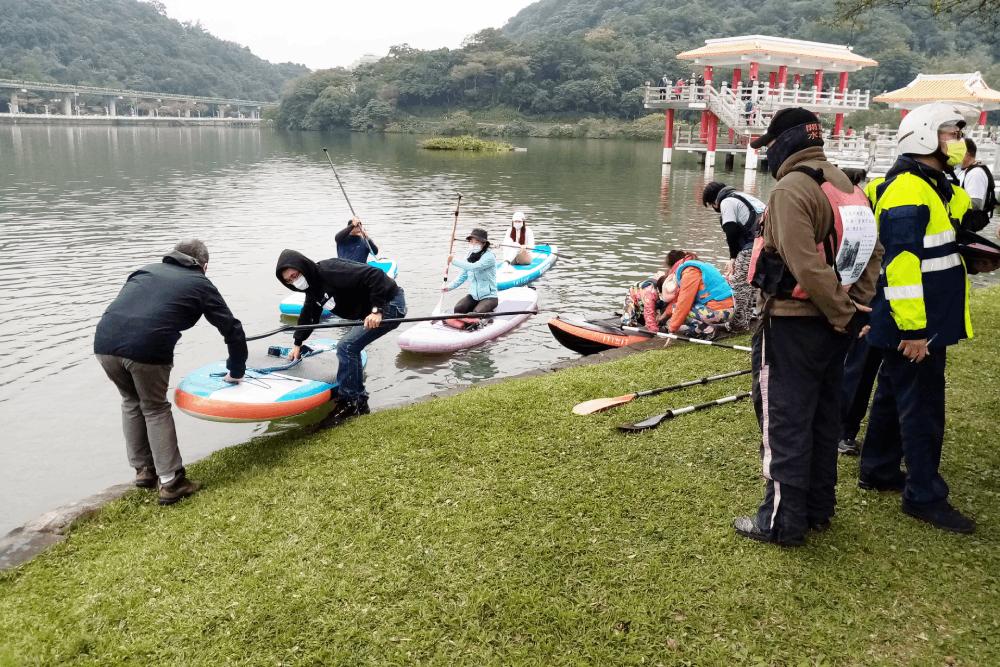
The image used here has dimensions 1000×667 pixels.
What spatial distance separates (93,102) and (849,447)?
133m

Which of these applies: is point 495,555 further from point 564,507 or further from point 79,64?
point 79,64

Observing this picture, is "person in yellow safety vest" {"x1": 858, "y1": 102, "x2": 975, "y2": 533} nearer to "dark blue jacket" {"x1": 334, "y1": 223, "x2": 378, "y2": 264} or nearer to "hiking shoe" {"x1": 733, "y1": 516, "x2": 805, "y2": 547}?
"hiking shoe" {"x1": 733, "y1": 516, "x2": 805, "y2": 547}

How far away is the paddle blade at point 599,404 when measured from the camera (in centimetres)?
585

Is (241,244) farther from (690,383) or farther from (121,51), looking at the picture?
(121,51)

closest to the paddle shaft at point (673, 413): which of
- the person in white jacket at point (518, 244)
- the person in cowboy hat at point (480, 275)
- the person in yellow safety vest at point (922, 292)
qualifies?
the person in yellow safety vest at point (922, 292)

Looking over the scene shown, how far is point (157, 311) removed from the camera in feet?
16.6

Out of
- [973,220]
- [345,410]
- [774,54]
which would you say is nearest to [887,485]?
→ [973,220]

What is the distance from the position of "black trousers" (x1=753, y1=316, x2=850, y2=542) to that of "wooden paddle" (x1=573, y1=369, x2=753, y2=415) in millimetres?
2124

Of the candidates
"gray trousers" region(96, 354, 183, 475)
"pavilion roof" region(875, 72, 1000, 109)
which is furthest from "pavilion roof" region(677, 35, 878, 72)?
"gray trousers" region(96, 354, 183, 475)

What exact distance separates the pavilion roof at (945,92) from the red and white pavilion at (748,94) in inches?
106

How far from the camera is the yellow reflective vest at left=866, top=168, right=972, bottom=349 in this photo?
3.70 meters

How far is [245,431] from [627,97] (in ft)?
270

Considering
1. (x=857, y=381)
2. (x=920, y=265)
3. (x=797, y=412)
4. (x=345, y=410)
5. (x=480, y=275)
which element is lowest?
(x=345, y=410)

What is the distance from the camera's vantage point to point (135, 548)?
4.42m
